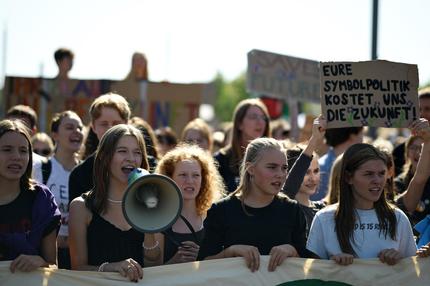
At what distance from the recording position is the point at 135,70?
9734 millimetres

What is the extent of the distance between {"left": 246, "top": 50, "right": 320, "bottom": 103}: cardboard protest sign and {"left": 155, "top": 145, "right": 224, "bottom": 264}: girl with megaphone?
12.2 feet

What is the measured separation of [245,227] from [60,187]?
2.31m

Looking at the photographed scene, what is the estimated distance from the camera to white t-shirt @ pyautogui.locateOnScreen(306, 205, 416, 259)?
16.9 ft

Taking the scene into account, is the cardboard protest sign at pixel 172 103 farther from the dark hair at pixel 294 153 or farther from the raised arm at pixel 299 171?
A: the raised arm at pixel 299 171

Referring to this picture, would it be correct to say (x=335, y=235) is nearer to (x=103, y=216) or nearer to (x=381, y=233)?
(x=381, y=233)

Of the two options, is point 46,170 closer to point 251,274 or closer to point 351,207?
point 251,274

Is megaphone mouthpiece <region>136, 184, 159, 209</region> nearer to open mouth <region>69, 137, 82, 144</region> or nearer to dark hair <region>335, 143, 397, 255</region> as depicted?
dark hair <region>335, 143, 397, 255</region>

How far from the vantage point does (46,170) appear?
6.91 metres

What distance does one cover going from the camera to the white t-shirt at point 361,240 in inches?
202

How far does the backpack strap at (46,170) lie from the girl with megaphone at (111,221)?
1727 mm

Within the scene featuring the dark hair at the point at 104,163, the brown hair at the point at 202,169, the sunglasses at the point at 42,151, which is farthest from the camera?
the sunglasses at the point at 42,151

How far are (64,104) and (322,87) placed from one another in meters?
4.70

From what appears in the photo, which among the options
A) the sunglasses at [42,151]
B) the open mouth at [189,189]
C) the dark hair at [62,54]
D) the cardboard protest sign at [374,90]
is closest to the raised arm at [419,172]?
the cardboard protest sign at [374,90]

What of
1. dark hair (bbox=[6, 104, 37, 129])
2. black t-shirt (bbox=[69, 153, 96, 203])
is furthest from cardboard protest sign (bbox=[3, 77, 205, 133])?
black t-shirt (bbox=[69, 153, 96, 203])
